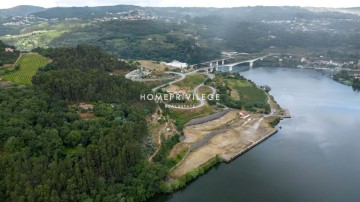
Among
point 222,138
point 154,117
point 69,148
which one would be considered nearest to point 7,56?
point 154,117

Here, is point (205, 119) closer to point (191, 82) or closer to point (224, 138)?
point (224, 138)

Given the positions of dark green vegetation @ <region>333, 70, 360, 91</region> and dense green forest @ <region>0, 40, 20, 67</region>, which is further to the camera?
dark green vegetation @ <region>333, 70, 360, 91</region>

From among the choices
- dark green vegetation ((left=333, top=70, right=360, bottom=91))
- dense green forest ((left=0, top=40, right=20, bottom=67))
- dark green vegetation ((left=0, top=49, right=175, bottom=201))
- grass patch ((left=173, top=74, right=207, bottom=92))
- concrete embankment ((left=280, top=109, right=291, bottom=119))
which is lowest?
dark green vegetation ((left=333, top=70, right=360, bottom=91))

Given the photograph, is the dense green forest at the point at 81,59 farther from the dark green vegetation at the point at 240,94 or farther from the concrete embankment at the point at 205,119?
the dark green vegetation at the point at 240,94

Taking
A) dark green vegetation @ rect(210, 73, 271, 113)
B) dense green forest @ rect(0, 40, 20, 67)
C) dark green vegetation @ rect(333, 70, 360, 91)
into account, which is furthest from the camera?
dark green vegetation @ rect(333, 70, 360, 91)

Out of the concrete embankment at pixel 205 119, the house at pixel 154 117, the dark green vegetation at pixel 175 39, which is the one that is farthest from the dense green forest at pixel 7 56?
the dark green vegetation at pixel 175 39

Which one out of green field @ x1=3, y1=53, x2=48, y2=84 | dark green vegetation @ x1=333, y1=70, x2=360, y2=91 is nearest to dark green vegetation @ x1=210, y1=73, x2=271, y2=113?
dark green vegetation @ x1=333, y1=70, x2=360, y2=91

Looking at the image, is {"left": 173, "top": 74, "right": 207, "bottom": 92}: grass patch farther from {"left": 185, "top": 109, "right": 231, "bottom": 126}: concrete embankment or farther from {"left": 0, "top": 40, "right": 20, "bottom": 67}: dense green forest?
{"left": 0, "top": 40, "right": 20, "bottom": 67}: dense green forest
